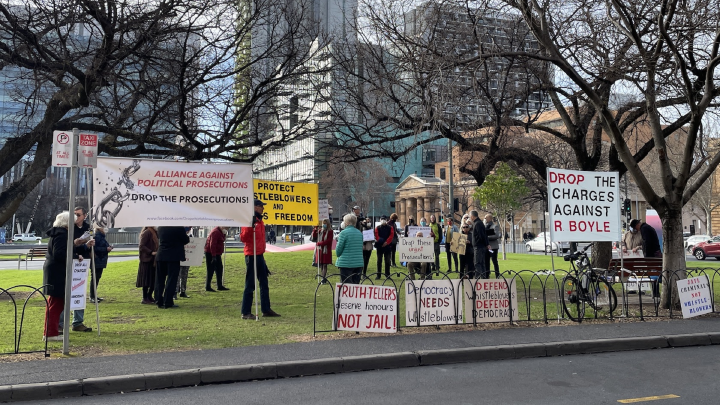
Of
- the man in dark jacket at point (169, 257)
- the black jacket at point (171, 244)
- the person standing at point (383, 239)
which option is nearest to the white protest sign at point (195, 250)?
the man in dark jacket at point (169, 257)

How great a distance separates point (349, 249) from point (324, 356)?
142 inches

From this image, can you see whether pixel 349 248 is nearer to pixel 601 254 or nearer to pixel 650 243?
pixel 650 243

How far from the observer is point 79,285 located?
29.9 feet

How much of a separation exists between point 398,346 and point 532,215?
82099 mm

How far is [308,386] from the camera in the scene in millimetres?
6703

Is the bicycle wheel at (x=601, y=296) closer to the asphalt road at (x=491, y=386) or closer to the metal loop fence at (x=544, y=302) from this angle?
the metal loop fence at (x=544, y=302)

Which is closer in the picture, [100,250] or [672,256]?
[672,256]

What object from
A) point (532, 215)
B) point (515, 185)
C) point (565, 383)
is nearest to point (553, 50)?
point (565, 383)

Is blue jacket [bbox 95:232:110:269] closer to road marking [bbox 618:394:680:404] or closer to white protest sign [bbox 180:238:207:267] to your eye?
white protest sign [bbox 180:238:207:267]

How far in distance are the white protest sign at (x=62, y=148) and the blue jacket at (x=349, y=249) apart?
15.6ft

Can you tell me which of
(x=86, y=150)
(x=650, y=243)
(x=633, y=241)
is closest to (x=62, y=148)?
(x=86, y=150)

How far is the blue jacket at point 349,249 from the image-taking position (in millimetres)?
11030

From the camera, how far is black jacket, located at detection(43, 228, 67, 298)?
862 centimetres

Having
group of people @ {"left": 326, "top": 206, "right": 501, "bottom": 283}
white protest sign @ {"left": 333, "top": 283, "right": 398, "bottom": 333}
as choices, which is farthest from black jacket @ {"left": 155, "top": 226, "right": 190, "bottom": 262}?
white protest sign @ {"left": 333, "top": 283, "right": 398, "bottom": 333}
